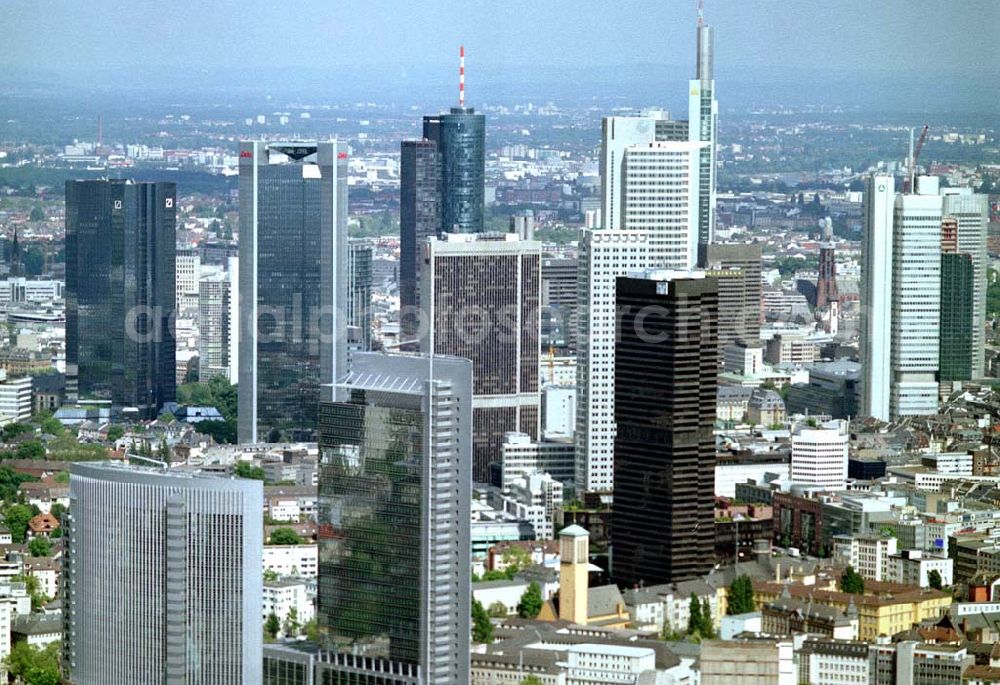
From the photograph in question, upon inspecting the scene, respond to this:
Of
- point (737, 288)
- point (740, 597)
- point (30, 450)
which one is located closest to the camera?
point (740, 597)

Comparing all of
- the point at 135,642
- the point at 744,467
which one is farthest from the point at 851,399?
the point at 135,642

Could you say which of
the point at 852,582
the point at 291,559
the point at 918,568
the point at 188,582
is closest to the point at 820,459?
the point at 918,568

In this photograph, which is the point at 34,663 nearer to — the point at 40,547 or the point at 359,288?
the point at 40,547

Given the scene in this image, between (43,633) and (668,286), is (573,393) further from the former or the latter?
(43,633)

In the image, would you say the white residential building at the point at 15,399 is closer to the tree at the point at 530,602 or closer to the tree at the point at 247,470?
the tree at the point at 247,470

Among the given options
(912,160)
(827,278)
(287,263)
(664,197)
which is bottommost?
(827,278)

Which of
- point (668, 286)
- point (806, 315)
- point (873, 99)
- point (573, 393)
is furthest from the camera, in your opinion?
point (806, 315)

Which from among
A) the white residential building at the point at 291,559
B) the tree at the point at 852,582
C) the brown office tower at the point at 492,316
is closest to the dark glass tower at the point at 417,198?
the brown office tower at the point at 492,316
